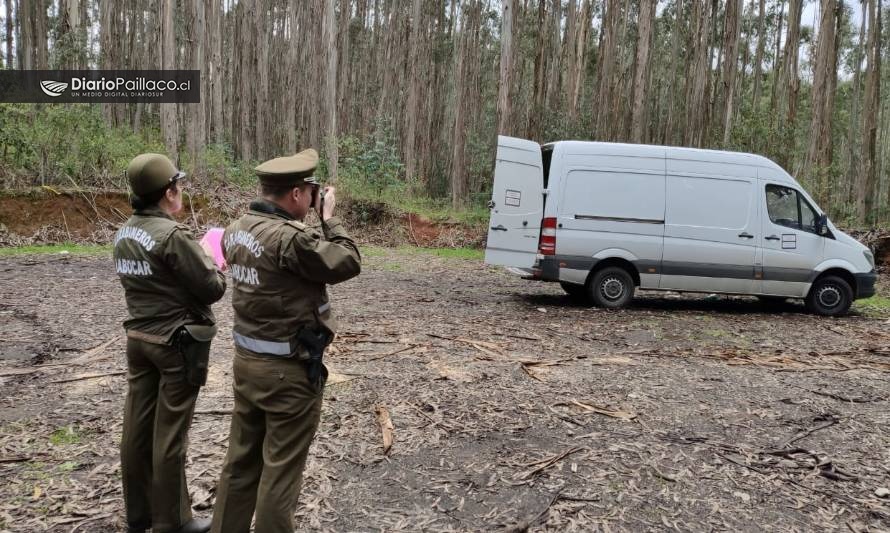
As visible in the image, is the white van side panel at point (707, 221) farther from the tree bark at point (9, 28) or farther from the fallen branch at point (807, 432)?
the tree bark at point (9, 28)

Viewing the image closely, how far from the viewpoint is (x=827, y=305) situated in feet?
33.5

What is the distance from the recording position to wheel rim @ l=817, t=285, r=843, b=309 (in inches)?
401

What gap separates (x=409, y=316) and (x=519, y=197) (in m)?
2.61

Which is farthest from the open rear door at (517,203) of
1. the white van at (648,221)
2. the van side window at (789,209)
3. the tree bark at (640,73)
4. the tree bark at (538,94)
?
the tree bark at (538,94)

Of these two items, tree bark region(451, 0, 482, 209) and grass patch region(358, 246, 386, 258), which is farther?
tree bark region(451, 0, 482, 209)

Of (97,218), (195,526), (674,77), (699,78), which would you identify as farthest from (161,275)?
(674,77)

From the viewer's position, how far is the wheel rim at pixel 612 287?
390 inches

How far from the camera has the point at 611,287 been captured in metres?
9.91

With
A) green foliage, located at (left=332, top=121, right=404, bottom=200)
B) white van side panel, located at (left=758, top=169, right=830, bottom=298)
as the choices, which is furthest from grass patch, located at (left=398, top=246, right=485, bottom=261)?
white van side panel, located at (left=758, top=169, right=830, bottom=298)

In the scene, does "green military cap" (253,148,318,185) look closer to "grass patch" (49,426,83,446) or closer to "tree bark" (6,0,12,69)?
"grass patch" (49,426,83,446)

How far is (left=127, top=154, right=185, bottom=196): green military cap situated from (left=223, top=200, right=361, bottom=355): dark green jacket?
1.68 feet

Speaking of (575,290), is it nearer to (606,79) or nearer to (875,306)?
(875,306)

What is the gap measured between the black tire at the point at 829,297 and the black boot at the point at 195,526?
10108 mm

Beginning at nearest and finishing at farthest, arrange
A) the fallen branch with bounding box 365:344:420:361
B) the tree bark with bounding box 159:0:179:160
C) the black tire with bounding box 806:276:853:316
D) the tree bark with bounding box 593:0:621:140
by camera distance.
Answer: the fallen branch with bounding box 365:344:420:361, the black tire with bounding box 806:276:853:316, the tree bark with bounding box 159:0:179:160, the tree bark with bounding box 593:0:621:140
